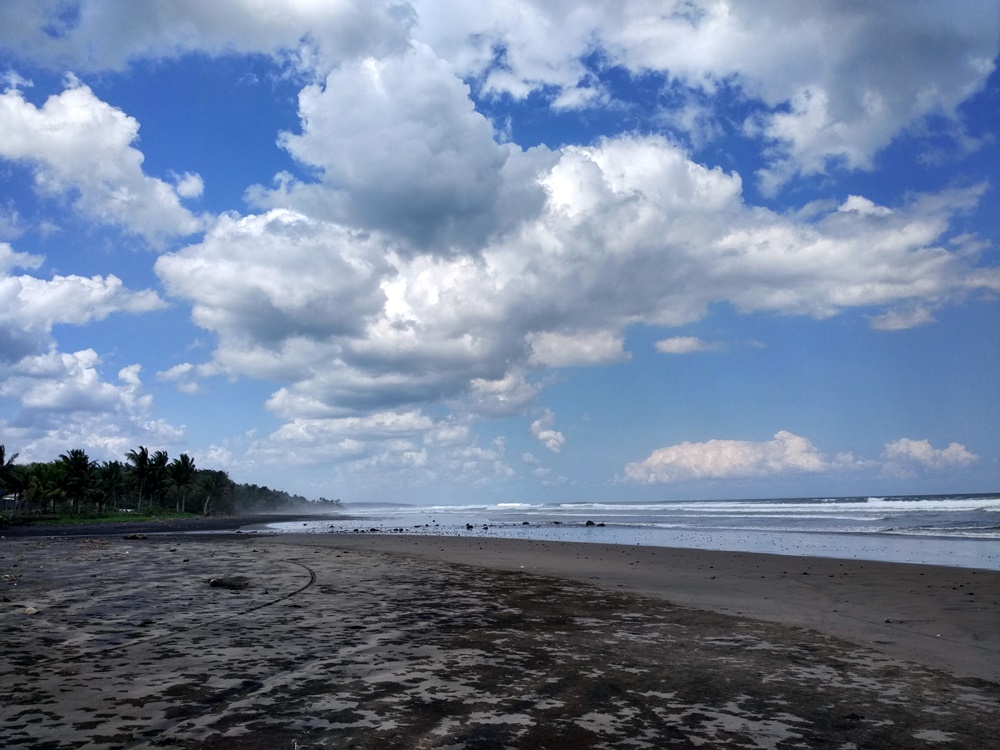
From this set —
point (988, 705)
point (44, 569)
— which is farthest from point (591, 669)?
point (44, 569)

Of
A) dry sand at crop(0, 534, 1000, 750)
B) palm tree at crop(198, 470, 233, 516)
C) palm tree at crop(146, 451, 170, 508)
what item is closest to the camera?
dry sand at crop(0, 534, 1000, 750)

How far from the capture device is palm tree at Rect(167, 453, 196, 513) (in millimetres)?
115625

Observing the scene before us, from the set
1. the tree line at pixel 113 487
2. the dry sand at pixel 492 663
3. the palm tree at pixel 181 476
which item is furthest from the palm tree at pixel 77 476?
the dry sand at pixel 492 663

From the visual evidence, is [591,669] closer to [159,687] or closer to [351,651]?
[351,651]

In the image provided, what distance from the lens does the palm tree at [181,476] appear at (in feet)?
379

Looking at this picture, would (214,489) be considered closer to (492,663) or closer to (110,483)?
(110,483)

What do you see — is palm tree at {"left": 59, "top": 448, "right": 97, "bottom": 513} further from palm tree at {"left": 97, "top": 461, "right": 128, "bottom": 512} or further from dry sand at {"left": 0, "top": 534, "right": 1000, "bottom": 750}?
dry sand at {"left": 0, "top": 534, "right": 1000, "bottom": 750}

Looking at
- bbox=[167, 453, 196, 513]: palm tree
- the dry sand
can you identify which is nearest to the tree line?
bbox=[167, 453, 196, 513]: palm tree

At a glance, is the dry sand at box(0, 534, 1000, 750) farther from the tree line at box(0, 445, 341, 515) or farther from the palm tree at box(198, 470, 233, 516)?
the palm tree at box(198, 470, 233, 516)

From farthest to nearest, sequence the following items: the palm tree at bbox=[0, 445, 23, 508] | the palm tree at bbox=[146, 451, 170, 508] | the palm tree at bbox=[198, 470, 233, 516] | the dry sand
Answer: the palm tree at bbox=[198, 470, 233, 516] < the palm tree at bbox=[146, 451, 170, 508] < the palm tree at bbox=[0, 445, 23, 508] < the dry sand

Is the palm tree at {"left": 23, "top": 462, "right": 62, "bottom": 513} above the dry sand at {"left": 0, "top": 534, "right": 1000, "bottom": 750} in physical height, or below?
above

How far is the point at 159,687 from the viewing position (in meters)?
7.16

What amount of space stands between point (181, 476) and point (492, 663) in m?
121

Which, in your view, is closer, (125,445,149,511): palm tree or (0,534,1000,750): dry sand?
(0,534,1000,750): dry sand
